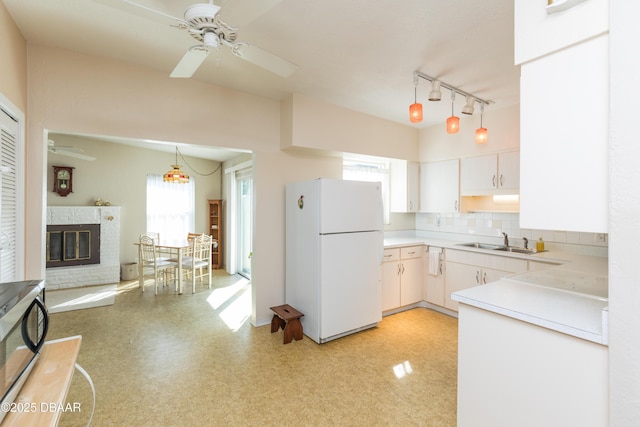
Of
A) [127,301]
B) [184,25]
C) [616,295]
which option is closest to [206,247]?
[127,301]

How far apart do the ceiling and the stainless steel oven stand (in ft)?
4.16

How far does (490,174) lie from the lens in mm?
3555

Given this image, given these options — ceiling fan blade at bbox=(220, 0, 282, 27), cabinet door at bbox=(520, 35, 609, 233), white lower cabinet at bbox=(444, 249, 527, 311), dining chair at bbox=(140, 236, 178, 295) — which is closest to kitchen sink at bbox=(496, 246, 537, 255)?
white lower cabinet at bbox=(444, 249, 527, 311)

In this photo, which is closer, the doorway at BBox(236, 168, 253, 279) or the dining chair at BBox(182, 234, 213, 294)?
the dining chair at BBox(182, 234, 213, 294)

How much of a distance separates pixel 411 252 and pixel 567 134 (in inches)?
108

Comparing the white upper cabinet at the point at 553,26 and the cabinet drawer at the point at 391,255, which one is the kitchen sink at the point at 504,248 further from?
the white upper cabinet at the point at 553,26

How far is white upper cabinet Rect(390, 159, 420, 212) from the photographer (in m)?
4.29

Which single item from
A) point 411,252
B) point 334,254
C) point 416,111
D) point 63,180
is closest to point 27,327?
point 334,254

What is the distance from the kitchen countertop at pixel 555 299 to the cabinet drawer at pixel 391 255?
5.45 feet

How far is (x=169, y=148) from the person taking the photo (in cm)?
559

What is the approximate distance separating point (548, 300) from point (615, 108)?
91 centimetres

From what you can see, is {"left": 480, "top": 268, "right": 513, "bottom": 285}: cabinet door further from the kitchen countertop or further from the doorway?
the doorway

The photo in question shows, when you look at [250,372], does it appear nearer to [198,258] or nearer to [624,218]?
[624,218]

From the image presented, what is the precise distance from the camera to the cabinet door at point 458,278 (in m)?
3.32
